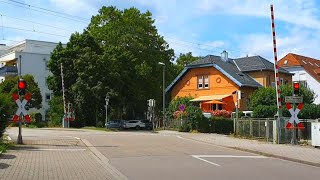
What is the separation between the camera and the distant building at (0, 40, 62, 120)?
79.4 m

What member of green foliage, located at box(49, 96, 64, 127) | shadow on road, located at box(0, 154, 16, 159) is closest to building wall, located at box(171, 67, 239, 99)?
green foliage, located at box(49, 96, 64, 127)

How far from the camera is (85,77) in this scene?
179 ft

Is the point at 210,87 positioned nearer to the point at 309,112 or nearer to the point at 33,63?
the point at 309,112

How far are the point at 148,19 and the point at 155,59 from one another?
5583 millimetres

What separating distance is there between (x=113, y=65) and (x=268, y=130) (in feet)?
101

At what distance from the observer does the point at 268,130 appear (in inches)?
1107

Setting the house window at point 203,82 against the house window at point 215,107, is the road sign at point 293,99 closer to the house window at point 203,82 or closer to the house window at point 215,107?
the house window at point 215,107

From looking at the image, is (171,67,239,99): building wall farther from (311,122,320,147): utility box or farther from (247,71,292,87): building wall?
(311,122,320,147): utility box

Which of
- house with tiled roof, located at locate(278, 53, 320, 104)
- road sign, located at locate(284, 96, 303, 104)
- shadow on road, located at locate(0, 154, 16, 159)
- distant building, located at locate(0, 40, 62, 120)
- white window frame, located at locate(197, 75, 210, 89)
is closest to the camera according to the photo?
shadow on road, located at locate(0, 154, 16, 159)

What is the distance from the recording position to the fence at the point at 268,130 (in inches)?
1017

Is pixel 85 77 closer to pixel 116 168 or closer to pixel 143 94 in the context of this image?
pixel 143 94

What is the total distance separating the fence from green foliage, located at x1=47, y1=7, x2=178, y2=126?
2396 centimetres

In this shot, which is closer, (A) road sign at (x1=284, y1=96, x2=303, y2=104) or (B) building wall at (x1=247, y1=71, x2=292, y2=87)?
(A) road sign at (x1=284, y1=96, x2=303, y2=104)

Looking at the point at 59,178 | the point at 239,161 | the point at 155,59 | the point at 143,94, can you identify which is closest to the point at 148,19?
the point at 155,59
